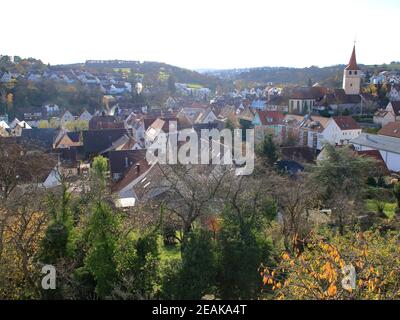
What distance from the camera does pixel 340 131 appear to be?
117 ft

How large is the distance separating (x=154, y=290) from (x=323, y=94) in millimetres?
45364

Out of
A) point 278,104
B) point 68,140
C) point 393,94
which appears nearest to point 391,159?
point 68,140

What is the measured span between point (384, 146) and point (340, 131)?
5.04 metres

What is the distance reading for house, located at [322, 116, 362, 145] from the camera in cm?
3519

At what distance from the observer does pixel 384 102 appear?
5278 cm

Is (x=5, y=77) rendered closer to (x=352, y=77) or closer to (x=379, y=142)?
(x=352, y=77)

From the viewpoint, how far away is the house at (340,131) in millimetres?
35188

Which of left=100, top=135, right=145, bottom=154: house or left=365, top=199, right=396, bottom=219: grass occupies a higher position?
left=100, top=135, right=145, bottom=154: house

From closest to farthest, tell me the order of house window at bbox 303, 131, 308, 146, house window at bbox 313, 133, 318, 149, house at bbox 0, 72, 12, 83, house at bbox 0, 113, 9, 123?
1. house window at bbox 313, 133, 318, 149
2. house window at bbox 303, 131, 308, 146
3. house at bbox 0, 113, 9, 123
4. house at bbox 0, 72, 12, 83

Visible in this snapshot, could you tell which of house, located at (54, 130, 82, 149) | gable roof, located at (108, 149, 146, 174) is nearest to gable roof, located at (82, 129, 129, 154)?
house, located at (54, 130, 82, 149)

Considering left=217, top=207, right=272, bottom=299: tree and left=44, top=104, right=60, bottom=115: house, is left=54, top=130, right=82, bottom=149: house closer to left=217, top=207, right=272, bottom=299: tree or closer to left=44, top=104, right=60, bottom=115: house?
left=44, top=104, right=60, bottom=115: house

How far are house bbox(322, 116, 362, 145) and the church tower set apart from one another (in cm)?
1946

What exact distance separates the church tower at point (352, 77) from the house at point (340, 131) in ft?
63.8

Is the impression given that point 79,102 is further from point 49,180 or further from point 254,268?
point 254,268
